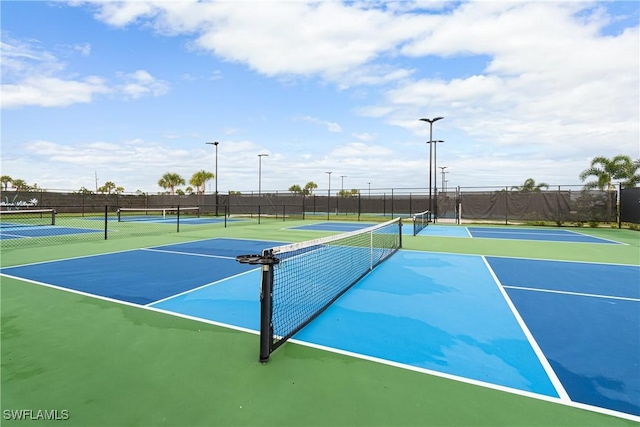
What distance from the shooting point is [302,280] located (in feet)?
21.4

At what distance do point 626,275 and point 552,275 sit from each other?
1.60m

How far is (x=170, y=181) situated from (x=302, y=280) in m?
70.0

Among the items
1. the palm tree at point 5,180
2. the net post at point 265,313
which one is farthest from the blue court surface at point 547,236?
the palm tree at point 5,180

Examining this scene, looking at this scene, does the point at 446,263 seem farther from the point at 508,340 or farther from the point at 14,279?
the point at 14,279

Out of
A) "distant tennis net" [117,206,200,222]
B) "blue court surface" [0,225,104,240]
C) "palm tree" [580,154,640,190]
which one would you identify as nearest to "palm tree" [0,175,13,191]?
"distant tennis net" [117,206,200,222]

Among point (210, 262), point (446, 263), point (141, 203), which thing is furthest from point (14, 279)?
point (141, 203)

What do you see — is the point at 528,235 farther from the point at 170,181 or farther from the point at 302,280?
the point at 170,181

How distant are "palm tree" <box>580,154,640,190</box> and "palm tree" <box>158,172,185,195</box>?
65.9 m

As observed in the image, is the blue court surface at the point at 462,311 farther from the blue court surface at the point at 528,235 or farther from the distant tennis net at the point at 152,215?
the distant tennis net at the point at 152,215

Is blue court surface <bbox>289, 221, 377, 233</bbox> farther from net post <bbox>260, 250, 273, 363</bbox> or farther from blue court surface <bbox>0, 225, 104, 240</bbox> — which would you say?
net post <bbox>260, 250, 273, 363</bbox>

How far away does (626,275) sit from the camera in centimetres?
729

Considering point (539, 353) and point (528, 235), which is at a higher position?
point (528, 235)

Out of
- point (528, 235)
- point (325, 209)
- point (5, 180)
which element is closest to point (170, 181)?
point (5, 180)

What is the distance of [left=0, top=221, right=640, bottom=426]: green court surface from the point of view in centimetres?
250
